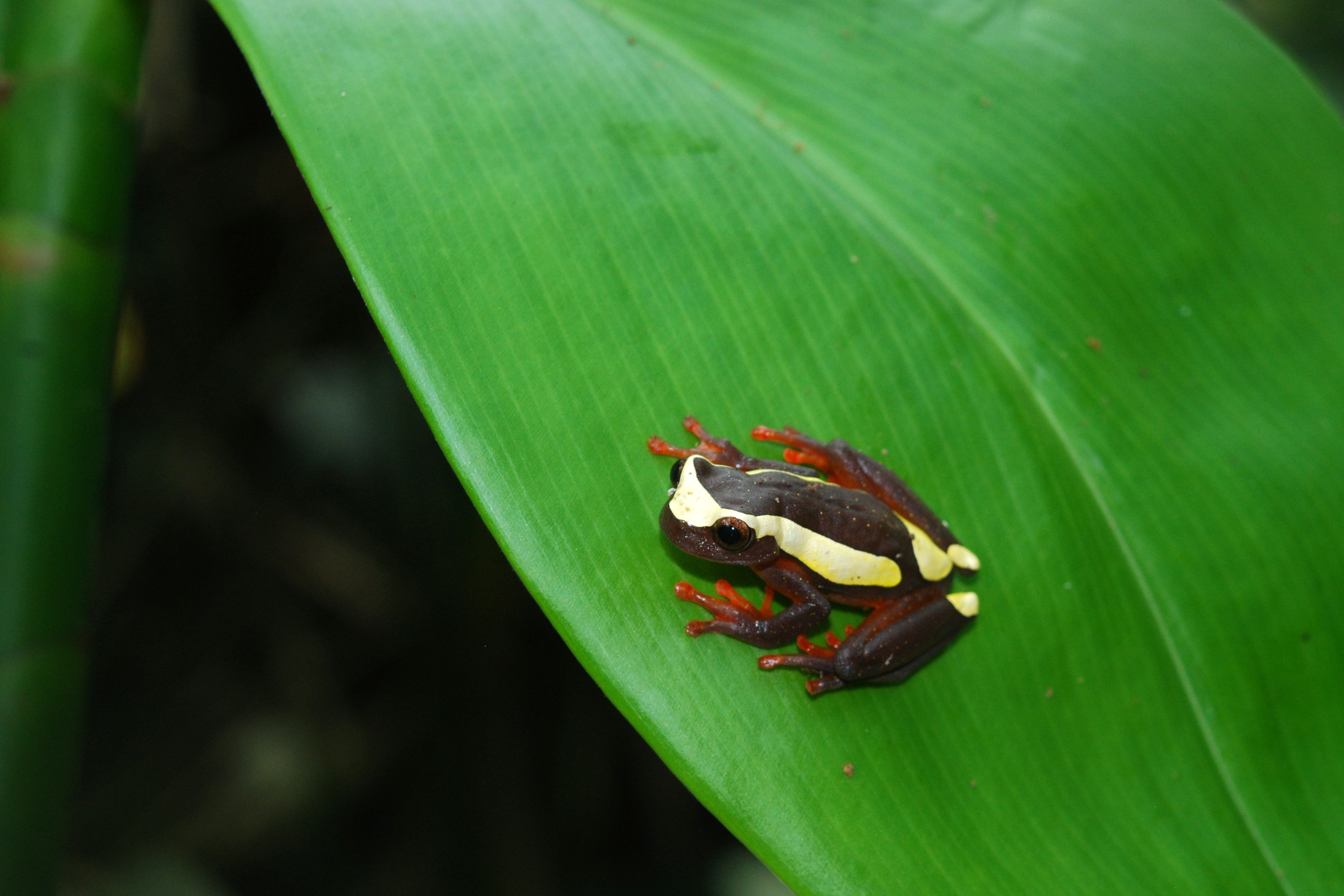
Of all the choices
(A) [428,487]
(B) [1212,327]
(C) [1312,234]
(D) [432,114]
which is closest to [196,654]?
(A) [428,487]

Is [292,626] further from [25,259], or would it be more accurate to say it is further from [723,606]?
[723,606]

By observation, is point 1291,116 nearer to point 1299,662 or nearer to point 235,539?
point 1299,662

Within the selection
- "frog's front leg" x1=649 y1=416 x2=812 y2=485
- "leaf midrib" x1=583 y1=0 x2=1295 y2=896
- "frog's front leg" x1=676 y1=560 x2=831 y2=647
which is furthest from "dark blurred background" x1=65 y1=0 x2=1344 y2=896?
"leaf midrib" x1=583 y1=0 x2=1295 y2=896

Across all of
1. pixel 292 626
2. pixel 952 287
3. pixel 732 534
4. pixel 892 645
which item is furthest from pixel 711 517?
pixel 292 626

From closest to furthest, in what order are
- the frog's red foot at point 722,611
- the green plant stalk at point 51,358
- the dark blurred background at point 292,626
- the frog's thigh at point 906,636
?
the green plant stalk at point 51,358, the frog's red foot at point 722,611, the frog's thigh at point 906,636, the dark blurred background at point 292,626

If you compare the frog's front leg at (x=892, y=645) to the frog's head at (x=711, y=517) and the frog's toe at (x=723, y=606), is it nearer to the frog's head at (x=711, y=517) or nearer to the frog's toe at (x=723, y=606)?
the frog's toe at (x=723, y=606)

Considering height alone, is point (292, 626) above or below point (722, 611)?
below

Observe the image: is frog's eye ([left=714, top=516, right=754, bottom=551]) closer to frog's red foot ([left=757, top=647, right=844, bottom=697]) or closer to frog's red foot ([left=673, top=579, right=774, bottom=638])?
frog's red foot ([left=673, top=579, right=774, bottom=638])

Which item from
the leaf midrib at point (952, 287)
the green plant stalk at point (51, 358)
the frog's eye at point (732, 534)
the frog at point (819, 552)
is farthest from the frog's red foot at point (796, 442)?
the green plant stalk at point (51, 358)
